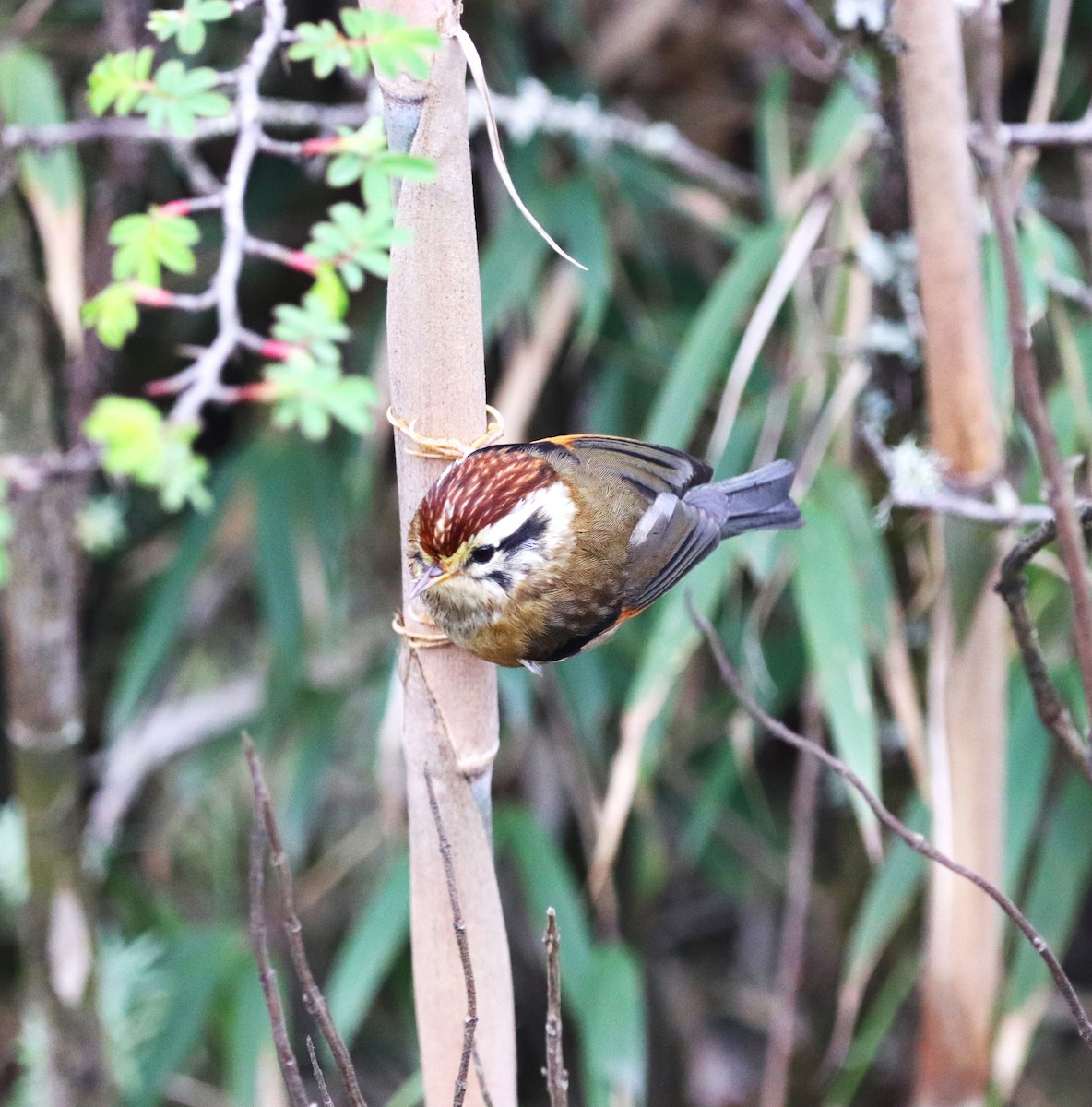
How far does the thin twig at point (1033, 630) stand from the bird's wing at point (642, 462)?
1.70ft

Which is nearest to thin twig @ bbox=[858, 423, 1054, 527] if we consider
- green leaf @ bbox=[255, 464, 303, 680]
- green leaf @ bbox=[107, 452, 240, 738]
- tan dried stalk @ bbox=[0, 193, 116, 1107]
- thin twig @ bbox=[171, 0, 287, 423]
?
thin twig @ bbox=[171, 0, 287, 423]

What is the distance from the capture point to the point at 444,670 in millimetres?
981

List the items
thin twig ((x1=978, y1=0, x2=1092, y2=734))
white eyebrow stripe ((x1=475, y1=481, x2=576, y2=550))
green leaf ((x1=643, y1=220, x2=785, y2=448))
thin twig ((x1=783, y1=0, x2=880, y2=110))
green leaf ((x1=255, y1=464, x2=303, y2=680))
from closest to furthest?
thin twig ((x1=978, y1=0, x2=1092, y2=734)) < white eyebrow stripe ((x1=475, y1=481, x2=576, y2=550)) < thin twig ((x1=783, y1=0, x2=880, y2=110)) < green leaf ((x1=643, y1=220, x2=785, y2=448)) < green leaf ((x1=255, y1=464, x2=303, y2=680))

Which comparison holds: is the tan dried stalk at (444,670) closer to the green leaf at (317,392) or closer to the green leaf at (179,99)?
the green leaf at (317,392)

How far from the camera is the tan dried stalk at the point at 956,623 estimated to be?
125cm

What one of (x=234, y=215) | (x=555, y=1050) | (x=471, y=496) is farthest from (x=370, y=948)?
(x=234, y=215)

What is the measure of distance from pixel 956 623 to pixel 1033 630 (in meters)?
0.56

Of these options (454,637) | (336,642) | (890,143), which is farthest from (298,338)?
(336,642)

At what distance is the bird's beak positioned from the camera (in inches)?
40.6

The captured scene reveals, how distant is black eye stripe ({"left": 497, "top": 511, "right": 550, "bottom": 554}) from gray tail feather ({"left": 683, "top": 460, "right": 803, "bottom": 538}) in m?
0.29

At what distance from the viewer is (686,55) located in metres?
2.59

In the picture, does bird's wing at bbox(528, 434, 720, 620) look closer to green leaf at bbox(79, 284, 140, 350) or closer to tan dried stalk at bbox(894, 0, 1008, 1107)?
tan dried stalk at bbox(894, 0, 1008, 1107)

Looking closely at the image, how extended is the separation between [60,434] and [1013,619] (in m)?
1.76

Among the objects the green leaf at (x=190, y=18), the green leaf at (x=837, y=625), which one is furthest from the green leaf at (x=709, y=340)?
the green leaf at (x=190, y=18)
